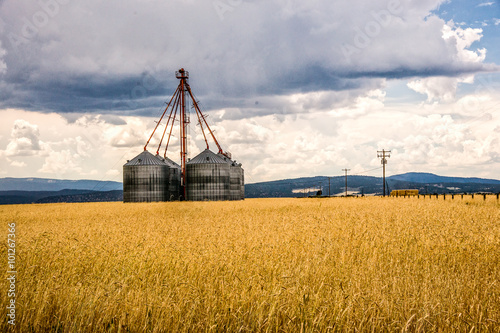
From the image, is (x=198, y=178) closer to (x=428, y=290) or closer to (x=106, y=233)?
(x=106, y=233)

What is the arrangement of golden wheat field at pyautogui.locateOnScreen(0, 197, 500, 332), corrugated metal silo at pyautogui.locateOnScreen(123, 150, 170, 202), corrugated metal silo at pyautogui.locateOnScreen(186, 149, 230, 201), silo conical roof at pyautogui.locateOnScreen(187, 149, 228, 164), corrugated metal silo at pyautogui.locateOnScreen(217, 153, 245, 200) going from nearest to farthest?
golden wheat field at pyautogui.locateOnScreen(0, 197, 500, 332) < corrugated metal silo at pyautogui.locateOnScreen(123, 150, 170, 202) < corrugated metal silo at pyautogui.locateOnScreen(186, 149, 230, 201) < silo conical roof at pyautogui.locateOnScreen(187, 149, 228, 164) < corrugated metal silo at pyautogui.locateOnScreen(217, 153, 245, 200)

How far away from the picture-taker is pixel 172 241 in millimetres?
11508

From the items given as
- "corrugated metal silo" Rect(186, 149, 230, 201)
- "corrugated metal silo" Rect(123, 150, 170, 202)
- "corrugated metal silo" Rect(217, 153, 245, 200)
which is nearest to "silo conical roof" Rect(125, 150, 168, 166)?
"corrugated metal silo" Rect(123, 150, 170, 202)

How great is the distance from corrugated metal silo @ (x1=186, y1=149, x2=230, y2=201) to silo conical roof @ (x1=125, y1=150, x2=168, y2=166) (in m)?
4.98

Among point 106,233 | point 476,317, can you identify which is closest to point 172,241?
point 106,233

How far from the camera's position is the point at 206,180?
6488cm

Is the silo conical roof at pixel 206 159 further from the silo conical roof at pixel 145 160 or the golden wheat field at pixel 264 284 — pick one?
the golden wheat field at pixel 264 284

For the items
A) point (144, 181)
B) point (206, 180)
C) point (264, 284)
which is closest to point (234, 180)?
point (206, 180)

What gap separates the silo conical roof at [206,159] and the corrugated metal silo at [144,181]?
212 inches

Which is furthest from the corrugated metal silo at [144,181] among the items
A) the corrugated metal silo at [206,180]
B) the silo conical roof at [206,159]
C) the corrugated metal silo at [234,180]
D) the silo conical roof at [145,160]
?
the corrugated metal silo at [234,180]

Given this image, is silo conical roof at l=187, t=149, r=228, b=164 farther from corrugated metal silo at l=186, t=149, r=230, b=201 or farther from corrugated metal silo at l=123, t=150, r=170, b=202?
corrugated metal silo at l=123, t=150, r=170, b=202

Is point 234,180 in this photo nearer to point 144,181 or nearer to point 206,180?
point 206,180

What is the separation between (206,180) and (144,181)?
9603 millimetres

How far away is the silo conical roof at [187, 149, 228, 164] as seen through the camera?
2587 inches
